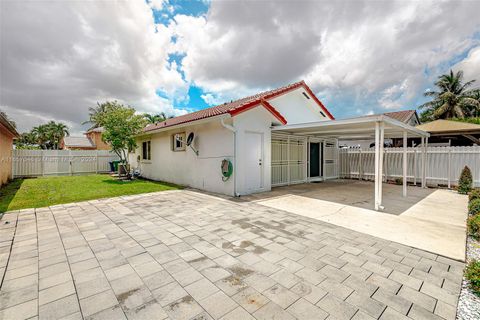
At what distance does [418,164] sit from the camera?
1098cm

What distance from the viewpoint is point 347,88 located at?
20.7 metres

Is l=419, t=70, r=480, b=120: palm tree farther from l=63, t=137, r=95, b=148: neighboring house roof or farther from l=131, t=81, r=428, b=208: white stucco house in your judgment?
l=63, t=137, r=95, b=148: neighboring house roof

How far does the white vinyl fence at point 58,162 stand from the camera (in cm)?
1355

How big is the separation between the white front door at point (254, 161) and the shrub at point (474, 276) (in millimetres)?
5930

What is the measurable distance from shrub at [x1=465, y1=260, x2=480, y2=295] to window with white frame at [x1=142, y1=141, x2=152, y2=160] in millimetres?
13953

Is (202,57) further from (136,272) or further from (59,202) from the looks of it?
(136,272)

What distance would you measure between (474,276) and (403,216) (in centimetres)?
328

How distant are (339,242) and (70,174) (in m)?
18.6

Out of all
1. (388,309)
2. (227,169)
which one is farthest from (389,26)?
(388,309)

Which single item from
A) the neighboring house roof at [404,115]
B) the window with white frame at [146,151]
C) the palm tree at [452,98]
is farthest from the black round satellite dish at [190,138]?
the palm tree at [452,98]

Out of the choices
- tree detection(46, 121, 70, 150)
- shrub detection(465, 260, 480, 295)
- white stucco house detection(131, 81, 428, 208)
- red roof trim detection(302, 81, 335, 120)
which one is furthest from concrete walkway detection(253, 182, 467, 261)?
tree detection(46, 121, 70, 150)

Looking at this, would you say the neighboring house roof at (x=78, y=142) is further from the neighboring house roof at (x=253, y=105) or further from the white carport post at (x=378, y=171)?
the white carport post at (x=378, y=171)

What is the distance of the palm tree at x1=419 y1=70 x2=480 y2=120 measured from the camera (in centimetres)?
2492

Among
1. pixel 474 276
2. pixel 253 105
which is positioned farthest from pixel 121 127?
pixel 474 276
